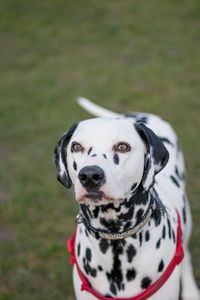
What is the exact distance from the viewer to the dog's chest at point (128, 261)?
332 cm

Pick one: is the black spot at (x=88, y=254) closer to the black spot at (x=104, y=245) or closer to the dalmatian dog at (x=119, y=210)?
the dalmatian dog at (x=119, y=210)

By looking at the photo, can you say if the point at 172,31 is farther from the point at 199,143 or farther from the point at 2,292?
the point at 2,292

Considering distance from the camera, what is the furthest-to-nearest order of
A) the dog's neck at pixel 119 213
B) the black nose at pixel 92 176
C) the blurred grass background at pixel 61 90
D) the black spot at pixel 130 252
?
the blurred grass background at pixel 61 90 < the black spot at pixel 130 252 < the dog's neck at pixel 119 213 < the black nose at pixel 92 176

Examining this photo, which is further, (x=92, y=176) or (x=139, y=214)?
(x=139, y=214)

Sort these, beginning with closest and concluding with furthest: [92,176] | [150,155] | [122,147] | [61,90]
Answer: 1. [92,176]
2. [122,147]
3. [150,155]
4. [61,90]

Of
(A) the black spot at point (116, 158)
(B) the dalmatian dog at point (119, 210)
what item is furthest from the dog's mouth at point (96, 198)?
(A) the black spot at point (116, 158)

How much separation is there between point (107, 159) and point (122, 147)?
140 millimetres

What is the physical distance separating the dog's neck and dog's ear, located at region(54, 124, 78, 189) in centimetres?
19

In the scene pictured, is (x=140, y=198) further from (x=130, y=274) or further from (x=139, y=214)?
(x=130, y=274)

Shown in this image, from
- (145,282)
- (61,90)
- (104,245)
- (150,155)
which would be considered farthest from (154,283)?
(61,90)

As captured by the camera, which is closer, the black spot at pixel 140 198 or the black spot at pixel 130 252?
the black spot at pixel 140 198

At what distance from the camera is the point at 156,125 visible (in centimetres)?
455

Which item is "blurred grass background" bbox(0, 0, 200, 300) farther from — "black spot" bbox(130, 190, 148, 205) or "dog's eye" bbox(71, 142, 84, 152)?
"dog's eye" bbox(71, 142, 84, 152)

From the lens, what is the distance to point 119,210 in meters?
3.16
